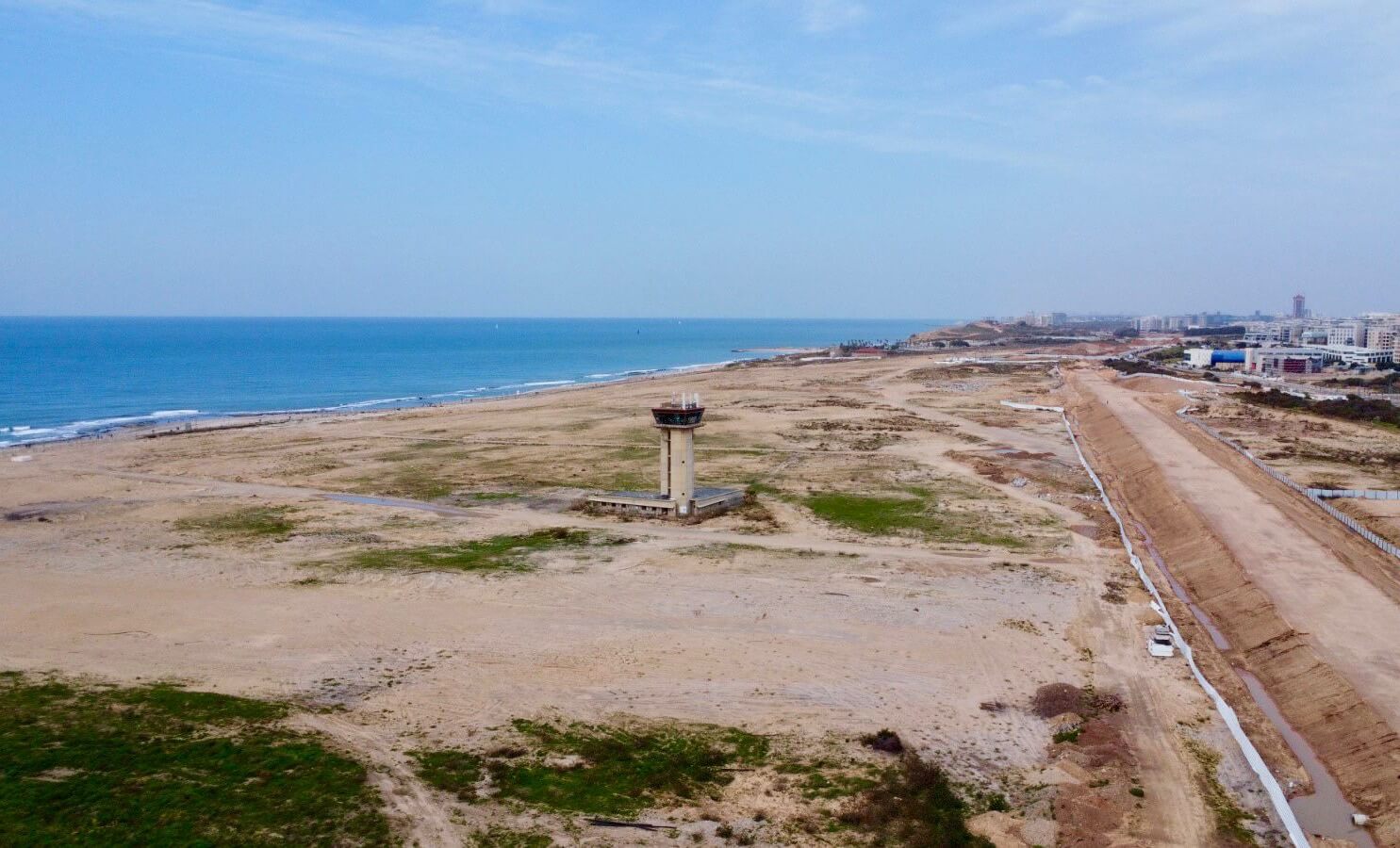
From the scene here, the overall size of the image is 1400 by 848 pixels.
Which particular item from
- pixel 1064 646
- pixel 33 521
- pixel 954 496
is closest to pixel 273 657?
pixel 1064 646

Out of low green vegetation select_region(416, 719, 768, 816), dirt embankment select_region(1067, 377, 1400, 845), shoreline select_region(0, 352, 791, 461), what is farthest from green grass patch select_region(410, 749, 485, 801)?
shoreline select_region(0, 352, 791, 461)

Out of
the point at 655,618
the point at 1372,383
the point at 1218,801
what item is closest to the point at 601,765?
the point at 655,618

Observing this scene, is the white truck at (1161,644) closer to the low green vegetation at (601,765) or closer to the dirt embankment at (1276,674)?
the dirt embankment at (1276,674)

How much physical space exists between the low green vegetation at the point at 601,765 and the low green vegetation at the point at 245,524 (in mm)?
23148

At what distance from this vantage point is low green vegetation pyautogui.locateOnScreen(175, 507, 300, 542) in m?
38.0

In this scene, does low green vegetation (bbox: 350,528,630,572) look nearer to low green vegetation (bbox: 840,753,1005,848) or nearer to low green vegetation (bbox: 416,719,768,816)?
low green vegetation (bbox: 416,719,768,816)

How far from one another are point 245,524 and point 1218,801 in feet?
126

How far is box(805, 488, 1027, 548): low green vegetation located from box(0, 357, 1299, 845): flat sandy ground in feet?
0.97

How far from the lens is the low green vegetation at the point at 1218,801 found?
15.9 meters

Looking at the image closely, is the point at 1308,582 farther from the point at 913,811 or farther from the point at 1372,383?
the point at 1372,383

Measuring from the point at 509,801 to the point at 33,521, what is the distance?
36122 mm

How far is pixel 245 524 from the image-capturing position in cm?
4012

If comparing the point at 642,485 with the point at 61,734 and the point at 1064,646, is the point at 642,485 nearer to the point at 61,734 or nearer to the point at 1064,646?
the point at 1064,646

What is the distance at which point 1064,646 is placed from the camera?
24.7 meters
